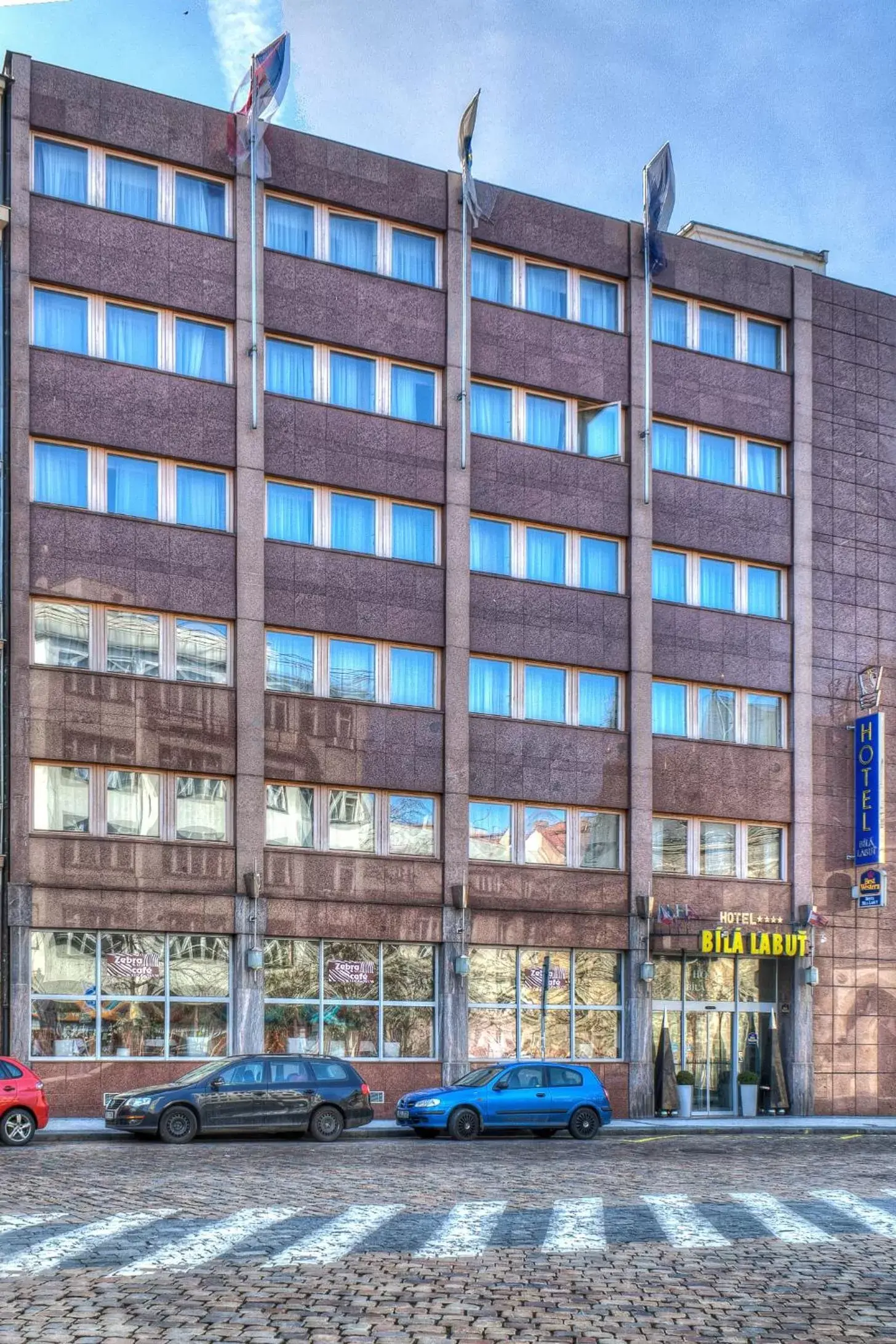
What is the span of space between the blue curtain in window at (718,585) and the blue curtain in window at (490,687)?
238 inches

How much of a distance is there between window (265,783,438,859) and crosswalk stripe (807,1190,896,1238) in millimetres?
18073

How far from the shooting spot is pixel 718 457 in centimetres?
4412

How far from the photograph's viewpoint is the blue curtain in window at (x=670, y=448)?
43031 millimetres

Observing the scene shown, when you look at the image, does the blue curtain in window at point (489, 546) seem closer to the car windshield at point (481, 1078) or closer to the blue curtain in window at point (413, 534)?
the blue curtain in window at point (413, 534)

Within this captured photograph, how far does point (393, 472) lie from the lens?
128 feet

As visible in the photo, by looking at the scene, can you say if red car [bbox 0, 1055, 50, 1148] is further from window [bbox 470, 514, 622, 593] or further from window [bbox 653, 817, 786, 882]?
window [bbox 653, 817, 786, 882]

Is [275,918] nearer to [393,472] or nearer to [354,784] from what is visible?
[354,784]

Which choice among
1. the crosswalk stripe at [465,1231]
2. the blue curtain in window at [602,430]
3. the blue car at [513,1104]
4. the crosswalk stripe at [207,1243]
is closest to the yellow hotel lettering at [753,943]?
the blue car at [513,1104]

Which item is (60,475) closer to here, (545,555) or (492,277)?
(545,555)

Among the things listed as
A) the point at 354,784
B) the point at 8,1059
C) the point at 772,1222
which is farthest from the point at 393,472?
the point at 772,1222

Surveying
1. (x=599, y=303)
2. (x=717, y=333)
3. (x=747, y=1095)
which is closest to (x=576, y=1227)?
(x=747, y=1095)

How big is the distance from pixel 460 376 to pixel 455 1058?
15132 mm

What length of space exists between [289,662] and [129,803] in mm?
4630

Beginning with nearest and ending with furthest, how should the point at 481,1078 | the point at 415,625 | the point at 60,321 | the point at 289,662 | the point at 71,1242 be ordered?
the point at 71,1242 → the point at 481,1078 → the point at 60,321 → the point at 289,662 → the point at 415,625
